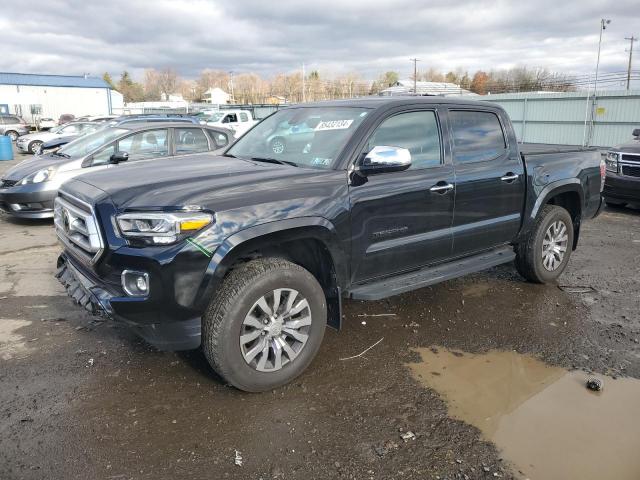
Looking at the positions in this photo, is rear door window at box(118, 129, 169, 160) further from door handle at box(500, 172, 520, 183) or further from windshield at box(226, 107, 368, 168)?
door handle at box(500, 172, 520, 183)

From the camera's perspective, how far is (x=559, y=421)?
10.2 feet

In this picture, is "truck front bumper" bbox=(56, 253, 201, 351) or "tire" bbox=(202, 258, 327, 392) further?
"tire" bbox=(202, 258, 327, 392)

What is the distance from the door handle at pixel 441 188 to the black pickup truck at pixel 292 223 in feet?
0.08

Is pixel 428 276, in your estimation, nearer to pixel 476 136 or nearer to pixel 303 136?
pixel 476 136

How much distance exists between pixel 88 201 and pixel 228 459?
5.87 feet

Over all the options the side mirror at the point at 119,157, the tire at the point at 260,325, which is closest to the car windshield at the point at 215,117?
the side mirror at the point at 119,157

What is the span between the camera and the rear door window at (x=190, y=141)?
838 cm

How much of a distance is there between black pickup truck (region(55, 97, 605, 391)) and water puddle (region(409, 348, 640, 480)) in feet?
2.52

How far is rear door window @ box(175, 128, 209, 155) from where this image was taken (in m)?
8.38

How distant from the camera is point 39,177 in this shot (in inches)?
311

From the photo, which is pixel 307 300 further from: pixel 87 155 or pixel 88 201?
pixel 87 155

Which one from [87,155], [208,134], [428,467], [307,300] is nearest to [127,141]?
[87,155]

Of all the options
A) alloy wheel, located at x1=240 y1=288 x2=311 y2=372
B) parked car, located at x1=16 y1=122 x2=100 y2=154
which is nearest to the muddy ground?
alloy wheel, located at x1=240 y1=288 x2=311 y2=372

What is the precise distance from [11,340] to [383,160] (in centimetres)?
326
